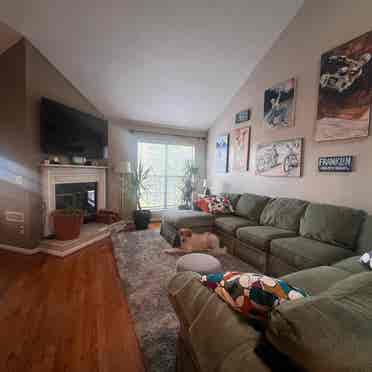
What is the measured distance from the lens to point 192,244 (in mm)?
3049

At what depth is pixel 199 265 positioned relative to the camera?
73.1 inches

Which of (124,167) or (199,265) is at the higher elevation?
(124,167)

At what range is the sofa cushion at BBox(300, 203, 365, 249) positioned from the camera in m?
2.07

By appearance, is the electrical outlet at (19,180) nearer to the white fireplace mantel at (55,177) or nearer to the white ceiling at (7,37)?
the white fireplace mantel at (55,177)

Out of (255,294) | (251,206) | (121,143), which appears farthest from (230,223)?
(121,143)

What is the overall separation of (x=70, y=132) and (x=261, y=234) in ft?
11.2

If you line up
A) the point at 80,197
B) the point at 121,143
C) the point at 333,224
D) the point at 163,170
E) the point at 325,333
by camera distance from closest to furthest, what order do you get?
the point at 325,333, the point at 333,224, the point at 80,197, the point at 121,143, the point at 163,170

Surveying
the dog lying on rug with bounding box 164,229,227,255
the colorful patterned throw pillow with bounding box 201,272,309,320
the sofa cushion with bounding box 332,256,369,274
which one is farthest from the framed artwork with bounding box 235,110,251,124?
the colorful patterned throw pillow with bounding box 201,272,309,320

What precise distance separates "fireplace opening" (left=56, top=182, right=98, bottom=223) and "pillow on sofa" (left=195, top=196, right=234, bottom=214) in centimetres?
223

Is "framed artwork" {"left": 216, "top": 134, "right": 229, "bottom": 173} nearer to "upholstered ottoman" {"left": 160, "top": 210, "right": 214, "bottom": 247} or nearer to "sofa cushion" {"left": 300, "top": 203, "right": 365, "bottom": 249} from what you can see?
"upholstered ottoman" {"left": 160, "top": 210, "right": 214, "bottom": 247}

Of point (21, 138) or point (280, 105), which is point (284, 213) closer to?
point (280, 105)

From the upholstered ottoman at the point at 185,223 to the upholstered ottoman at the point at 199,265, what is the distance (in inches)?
45.7

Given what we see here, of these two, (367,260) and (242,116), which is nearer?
(367,260)

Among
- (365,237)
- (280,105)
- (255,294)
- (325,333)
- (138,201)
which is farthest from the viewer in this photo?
(138,201)
